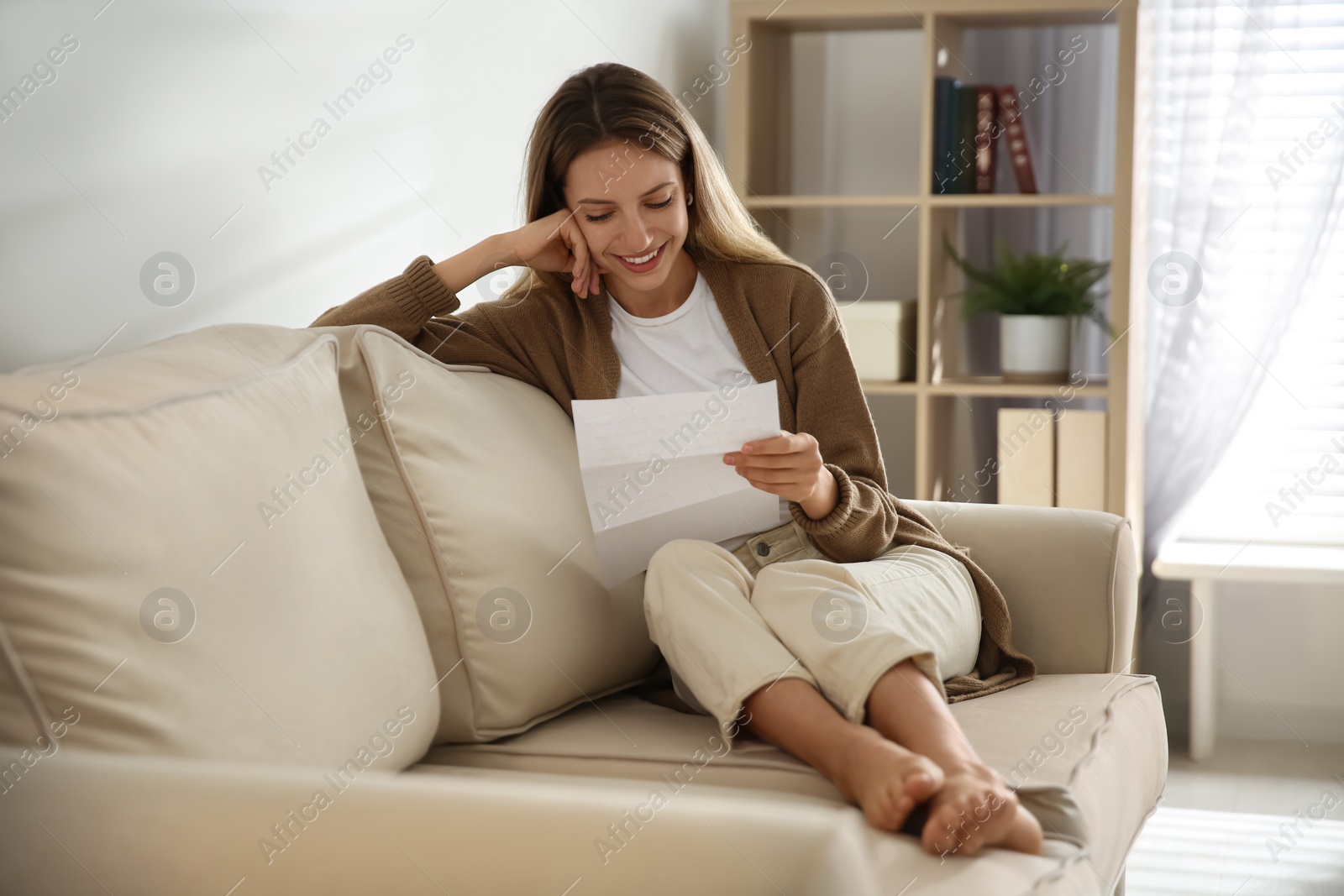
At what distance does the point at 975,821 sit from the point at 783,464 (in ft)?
1.53

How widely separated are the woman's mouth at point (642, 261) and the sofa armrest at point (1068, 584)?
0.55 meters

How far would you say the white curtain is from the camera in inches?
102

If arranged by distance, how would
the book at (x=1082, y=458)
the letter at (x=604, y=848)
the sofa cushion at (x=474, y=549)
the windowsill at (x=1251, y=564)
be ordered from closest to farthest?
the letter at (x=604, y=848) < the sofa cushion at (x=474, y=549) < the windowsill at (x=1251, y=564) < the book at (x=1082, y=458)

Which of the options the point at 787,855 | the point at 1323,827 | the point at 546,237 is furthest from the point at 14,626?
the point at 1323,827

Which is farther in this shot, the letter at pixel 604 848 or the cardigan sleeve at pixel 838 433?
the cardigan sleeve at pixel 838 433

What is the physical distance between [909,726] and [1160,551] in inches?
68.9

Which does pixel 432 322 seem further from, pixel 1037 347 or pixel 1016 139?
pixel 1016 139

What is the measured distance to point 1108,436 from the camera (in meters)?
2.53

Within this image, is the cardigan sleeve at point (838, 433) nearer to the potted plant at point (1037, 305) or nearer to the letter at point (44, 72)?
the letter at point (44, 72)

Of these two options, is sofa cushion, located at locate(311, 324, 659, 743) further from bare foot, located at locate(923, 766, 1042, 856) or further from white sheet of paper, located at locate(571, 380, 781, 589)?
bare foot, located at locate(923, 766, 1042, 856)

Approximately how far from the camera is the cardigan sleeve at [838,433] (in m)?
1.37

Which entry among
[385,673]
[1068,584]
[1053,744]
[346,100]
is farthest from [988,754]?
[346,100]

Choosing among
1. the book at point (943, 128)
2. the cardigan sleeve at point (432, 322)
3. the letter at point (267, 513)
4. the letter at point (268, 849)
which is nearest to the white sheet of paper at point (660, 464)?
the cardigan sleeve at point (432, 322)

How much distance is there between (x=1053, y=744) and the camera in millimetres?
1146
